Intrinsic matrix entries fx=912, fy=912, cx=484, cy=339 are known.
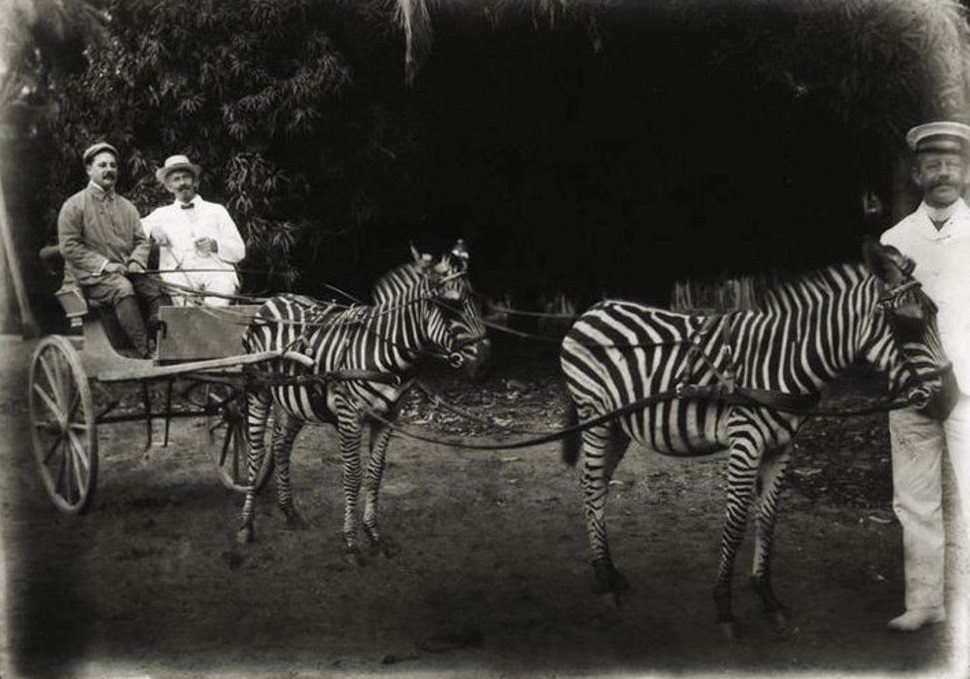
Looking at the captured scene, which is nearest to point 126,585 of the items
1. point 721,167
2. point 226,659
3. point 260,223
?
point 226,659

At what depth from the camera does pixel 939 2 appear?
473 centimetres

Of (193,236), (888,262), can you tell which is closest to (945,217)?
(888,262)

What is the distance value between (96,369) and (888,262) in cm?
491

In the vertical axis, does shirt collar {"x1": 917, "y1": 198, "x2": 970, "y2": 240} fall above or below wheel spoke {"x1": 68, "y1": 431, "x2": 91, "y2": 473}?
above

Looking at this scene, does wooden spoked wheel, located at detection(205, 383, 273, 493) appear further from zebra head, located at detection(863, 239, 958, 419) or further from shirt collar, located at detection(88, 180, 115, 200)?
zebra head, located at detection(863, 239, 958, 419)

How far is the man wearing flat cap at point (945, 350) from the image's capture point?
13.9ft

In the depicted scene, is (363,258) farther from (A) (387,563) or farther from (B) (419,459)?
(A) (387,563)

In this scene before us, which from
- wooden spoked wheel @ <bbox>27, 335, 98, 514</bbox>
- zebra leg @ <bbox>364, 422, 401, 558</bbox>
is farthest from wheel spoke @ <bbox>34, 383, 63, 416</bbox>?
zebra leg @ <bbox>364, 422, 401, 558</bbox>

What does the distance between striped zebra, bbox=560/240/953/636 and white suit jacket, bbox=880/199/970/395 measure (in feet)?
0.62

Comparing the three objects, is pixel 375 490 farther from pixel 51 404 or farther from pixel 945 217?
pixel 945 217

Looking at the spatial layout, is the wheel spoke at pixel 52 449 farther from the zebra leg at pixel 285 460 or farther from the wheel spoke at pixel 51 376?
the zebra leg at pixel 285 460

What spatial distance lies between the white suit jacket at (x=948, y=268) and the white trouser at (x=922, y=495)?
36 centimetres

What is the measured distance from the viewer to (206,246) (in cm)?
641

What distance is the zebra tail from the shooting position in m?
5.32
